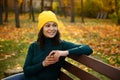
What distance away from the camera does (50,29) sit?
14.1ft

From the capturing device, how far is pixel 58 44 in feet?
14.4

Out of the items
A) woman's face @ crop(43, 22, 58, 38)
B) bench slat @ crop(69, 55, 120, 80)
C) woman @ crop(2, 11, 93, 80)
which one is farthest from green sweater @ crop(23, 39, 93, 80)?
bench slat @ crop(69, 55, 120, 80)

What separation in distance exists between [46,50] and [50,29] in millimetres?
325

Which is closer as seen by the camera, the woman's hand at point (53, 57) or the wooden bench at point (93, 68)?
the wooden bench at point (93, 68)

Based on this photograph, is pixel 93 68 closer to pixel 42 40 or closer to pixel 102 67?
pixel 102 67

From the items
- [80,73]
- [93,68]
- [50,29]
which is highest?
[50,29]

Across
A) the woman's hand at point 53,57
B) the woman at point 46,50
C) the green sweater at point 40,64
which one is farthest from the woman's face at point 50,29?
the woman's hand at point 53,57

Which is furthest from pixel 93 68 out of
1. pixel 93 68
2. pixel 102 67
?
pixel 102 67

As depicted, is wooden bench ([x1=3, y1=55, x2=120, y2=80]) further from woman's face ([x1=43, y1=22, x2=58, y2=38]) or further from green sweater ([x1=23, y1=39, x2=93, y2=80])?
woman's face ([x1=43, y1=22, x2=58, y2=38])

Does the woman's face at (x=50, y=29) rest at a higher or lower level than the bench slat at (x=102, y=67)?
higher

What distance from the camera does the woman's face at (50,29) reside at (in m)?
4.30

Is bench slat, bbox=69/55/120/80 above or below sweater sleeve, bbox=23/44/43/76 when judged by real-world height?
above

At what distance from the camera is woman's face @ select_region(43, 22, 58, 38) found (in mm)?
4301

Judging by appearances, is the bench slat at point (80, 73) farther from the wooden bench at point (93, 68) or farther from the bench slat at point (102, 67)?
the bench slat at point (102, 67)
